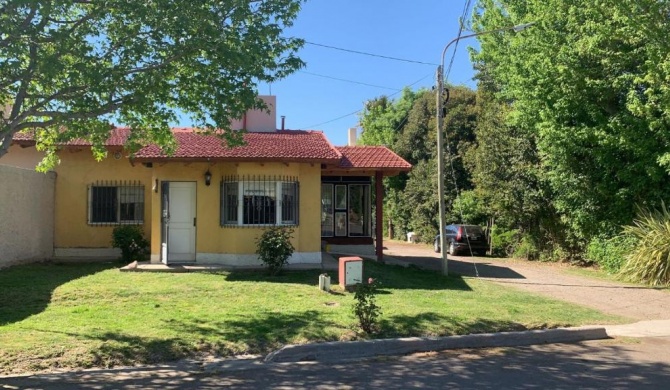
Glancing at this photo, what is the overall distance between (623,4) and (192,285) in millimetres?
12895

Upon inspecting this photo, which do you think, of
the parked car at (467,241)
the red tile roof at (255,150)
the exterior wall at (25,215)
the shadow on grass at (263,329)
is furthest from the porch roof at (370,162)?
the exterior wall at (25,215)

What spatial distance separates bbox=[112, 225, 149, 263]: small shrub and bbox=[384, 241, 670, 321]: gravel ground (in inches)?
350

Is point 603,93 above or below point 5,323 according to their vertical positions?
above

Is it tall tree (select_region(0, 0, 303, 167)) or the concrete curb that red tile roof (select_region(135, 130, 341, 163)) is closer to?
tall tree (select_region(0, 0, 303, 167))

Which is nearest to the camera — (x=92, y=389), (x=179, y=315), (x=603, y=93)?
(x=92, y=389)

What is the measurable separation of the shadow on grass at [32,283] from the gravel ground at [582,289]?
10.3 meters

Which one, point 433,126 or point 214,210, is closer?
point 214,210

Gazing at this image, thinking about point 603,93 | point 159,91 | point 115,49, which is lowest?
point 159,91

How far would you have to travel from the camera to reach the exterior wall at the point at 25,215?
13.5 meters

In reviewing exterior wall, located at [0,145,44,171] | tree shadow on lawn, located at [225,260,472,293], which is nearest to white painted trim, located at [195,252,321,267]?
tree shadow on lawn, located at [225,260,472,293]

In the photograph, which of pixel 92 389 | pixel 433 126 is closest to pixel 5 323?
pixel 92 389

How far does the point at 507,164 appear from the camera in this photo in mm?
23297

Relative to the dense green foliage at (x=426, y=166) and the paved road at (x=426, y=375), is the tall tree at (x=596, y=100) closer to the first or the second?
the paved road at (x=426, y=375)

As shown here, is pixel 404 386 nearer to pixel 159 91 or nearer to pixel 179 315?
pixel 179 315
